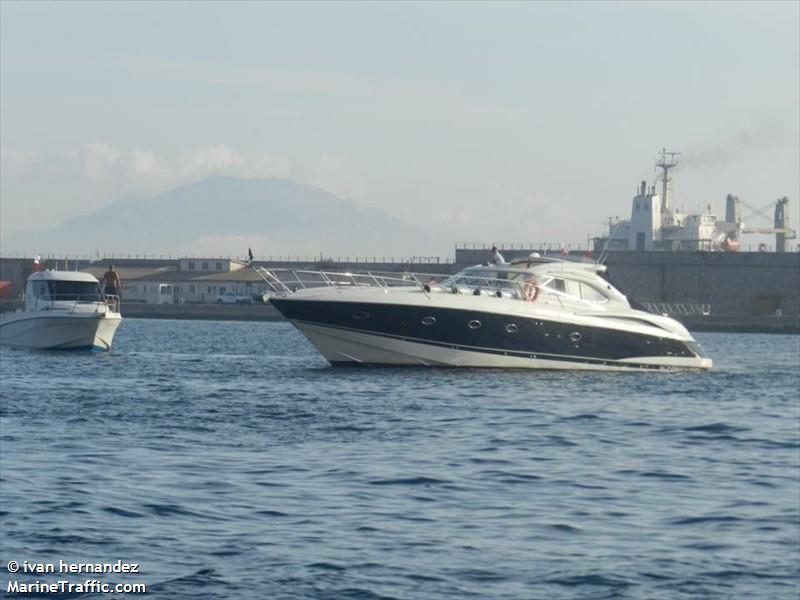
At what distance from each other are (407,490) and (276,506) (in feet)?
6.37

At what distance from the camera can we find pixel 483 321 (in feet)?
124

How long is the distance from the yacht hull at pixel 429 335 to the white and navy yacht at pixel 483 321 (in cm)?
3

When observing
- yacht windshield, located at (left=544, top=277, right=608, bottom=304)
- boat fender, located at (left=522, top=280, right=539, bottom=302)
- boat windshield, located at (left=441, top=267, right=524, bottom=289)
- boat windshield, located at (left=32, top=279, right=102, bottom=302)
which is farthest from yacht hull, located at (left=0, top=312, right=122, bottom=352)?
yacht windshield, located at (left=544, top=277, right=608, bottom=304)

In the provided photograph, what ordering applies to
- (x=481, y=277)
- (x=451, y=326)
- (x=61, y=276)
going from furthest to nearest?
1. (x=61, y=276)
2. (x=481, y=277)
3. (x=451, y=326)

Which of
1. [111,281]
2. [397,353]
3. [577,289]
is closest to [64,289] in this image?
[111,281]

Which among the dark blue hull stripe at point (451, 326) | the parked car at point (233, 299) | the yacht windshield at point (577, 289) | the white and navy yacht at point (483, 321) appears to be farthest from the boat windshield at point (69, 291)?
the parked car at point (233, 299)

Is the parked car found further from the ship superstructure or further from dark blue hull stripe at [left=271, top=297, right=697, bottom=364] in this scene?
dark blue hull stripe at [left=271, top=297, right=697, bottom=364]

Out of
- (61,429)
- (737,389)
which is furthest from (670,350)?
(61,429)

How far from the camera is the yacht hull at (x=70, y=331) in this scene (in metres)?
43.6

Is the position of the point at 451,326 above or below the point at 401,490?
above

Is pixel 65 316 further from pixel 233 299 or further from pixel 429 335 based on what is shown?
pixel 233 299

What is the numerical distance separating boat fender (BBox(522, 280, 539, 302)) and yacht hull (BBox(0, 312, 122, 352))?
13.2 metres

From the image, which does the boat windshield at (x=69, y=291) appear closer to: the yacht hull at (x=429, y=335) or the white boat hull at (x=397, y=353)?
the yacht hull at (x=429, y=335)

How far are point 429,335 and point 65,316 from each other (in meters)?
12.5
